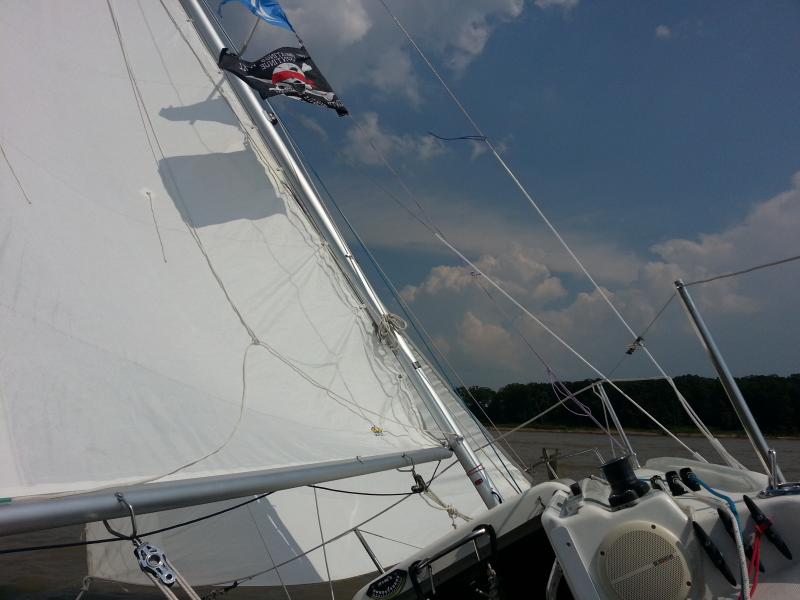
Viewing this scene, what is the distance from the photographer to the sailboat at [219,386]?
2303mm

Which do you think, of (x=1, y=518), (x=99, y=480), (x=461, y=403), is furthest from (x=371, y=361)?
(x=1, y=518)

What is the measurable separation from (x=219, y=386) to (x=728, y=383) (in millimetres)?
2632

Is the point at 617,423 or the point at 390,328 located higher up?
the point at 390,328

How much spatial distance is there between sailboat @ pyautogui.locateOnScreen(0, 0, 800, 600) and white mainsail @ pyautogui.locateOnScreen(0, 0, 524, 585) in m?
0.01

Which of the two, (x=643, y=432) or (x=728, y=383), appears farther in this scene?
(x=643, y=432)

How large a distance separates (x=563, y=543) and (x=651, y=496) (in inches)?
14.7

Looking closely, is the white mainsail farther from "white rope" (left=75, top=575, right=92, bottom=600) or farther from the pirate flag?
"white rope" (left=75, top=575, right=92, bottom=600)

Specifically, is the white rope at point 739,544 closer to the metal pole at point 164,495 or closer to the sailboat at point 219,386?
the sailboat at point 219,386

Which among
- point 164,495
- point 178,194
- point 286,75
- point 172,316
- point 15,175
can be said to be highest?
point 286,75

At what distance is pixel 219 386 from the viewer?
3371mm

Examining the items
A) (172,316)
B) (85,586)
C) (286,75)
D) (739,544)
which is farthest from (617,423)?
(85,586)

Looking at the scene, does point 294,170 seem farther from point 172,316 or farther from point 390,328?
point 172,316

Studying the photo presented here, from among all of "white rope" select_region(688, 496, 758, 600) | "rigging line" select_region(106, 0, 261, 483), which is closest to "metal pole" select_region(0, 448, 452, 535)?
"rigging line" select_region(106, 0, 261, 483)

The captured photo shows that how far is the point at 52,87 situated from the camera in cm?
428
